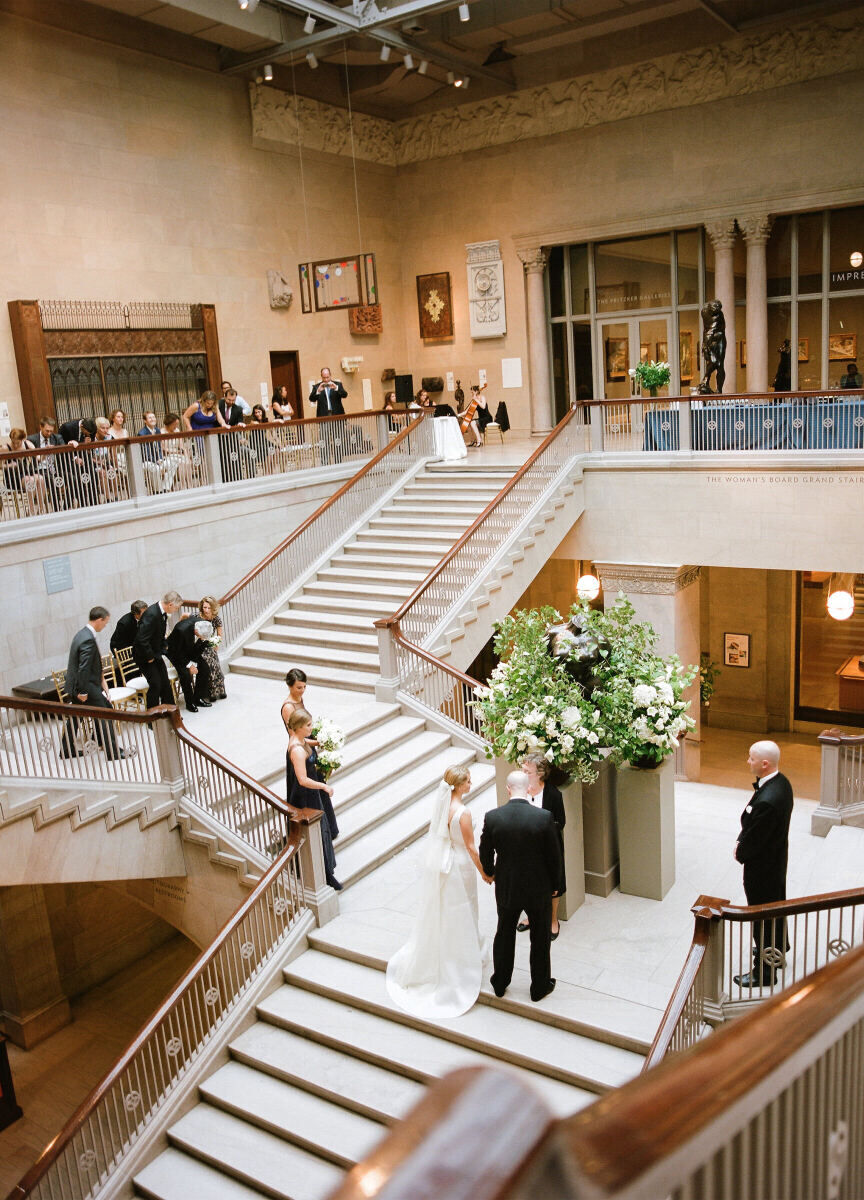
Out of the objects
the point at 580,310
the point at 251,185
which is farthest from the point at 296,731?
the point at 580,310

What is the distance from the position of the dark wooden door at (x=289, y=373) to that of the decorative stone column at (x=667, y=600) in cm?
940

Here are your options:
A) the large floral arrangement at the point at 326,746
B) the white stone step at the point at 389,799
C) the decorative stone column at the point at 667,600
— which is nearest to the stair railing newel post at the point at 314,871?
the large floral arrangement at the point at 326,746

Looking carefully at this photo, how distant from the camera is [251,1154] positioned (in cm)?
740

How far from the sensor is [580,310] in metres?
24.8

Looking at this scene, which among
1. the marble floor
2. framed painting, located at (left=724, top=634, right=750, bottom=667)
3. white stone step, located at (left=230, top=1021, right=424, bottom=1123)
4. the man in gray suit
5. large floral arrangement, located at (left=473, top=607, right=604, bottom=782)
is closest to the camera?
white stone step, located at (left=230, top=1021, right=424, bottom=1123)

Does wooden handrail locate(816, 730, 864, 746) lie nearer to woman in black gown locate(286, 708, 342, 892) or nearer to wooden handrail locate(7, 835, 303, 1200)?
woman in black gown locate(286, 708, 342, 892)

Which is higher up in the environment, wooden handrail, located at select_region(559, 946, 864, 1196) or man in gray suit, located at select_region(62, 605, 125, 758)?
wooden handrail, located at select_region(559, 946, 864, 1196)

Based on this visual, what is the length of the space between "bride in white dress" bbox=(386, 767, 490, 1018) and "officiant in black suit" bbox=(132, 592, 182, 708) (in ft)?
17.4

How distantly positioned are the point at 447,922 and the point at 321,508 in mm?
10583

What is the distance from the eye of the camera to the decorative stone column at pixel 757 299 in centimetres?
2116

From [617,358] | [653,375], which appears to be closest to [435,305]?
[617,358]

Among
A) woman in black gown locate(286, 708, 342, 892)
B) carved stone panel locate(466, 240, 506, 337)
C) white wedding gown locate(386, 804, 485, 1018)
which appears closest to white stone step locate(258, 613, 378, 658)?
woman in black gown locate(286, 708, 342, 892)

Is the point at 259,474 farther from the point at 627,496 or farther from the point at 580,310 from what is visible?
the point at 580,310

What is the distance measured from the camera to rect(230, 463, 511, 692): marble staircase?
48.1 feet
